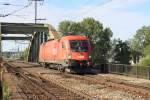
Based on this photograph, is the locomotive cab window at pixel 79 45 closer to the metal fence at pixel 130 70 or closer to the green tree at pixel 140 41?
the metal fence at pixel 130 70

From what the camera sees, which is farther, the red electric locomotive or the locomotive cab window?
the locomotive cab window

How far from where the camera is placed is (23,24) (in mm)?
80438

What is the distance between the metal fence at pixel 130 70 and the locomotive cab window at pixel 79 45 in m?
2.51

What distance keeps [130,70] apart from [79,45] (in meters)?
5.62

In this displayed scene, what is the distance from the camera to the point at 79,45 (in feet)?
117

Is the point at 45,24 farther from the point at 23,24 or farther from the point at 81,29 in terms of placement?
the point at 81,29

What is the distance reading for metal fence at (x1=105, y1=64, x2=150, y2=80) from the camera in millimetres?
28850

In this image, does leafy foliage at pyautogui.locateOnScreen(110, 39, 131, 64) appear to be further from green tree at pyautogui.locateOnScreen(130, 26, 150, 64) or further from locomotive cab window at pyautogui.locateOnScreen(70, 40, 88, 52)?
locomotive cab window at pyautogui.locateOnScreen(70, 40, 88, 52)

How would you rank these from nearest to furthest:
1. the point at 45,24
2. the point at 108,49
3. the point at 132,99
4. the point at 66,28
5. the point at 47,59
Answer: the point at 132,99
the point at 47,59
the point at 45,24
the point at 108,49
the point at 66,28

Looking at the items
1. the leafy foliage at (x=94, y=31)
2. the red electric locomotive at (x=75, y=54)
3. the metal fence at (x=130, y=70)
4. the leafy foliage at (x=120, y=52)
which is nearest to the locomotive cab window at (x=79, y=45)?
the red electric locomotive at (x=75, y=54)

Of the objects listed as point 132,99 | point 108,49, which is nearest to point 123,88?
point 132,99

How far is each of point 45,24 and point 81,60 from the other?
→ 43817 millimetres

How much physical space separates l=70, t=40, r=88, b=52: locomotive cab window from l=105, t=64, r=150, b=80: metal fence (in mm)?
2506

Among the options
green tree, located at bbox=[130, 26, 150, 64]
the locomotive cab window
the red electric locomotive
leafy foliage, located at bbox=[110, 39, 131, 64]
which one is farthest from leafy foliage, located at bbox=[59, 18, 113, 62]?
the locomotive cab window
